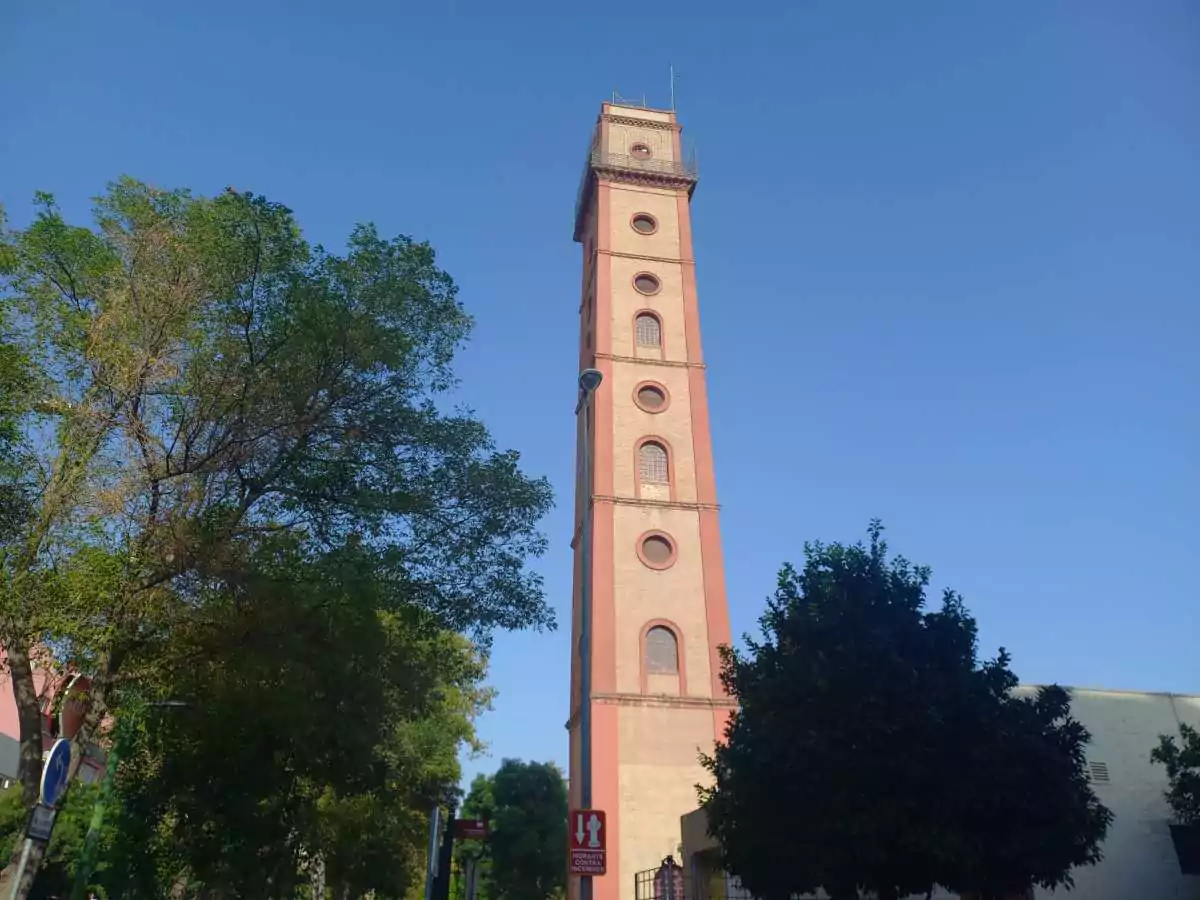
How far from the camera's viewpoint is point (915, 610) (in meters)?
17.6

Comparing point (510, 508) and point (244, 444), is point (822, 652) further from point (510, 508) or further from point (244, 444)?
point (244, 444)

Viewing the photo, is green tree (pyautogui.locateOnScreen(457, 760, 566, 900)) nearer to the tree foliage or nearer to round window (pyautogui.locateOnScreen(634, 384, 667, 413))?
round window (pyautogui.locateOnScreen(634, 384, 667, 413))

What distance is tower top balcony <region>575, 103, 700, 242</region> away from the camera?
125 ft

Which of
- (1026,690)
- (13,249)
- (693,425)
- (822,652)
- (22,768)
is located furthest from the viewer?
(693,425)

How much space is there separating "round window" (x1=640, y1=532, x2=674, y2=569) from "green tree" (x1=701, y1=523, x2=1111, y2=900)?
11699 mm

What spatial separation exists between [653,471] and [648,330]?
20.2 feet

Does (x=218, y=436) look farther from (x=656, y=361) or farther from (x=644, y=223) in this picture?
(x=644, y=223)

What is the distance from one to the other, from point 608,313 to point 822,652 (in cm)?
1992

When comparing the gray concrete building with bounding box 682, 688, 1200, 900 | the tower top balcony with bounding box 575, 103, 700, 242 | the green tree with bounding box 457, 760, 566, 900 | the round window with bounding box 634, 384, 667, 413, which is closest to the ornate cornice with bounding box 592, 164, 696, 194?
the tower top balcony with bounding box 575, 103, 700, 242

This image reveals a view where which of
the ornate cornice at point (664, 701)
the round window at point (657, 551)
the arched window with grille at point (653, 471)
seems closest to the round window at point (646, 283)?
the arched window with grille at point (653, 471)

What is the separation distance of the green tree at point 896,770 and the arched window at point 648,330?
17738 millimetres

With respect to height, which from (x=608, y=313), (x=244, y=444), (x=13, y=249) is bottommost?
(x=244, y=444)

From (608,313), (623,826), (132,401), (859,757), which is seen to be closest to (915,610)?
(859,757)

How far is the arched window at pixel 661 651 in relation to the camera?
27797mm
